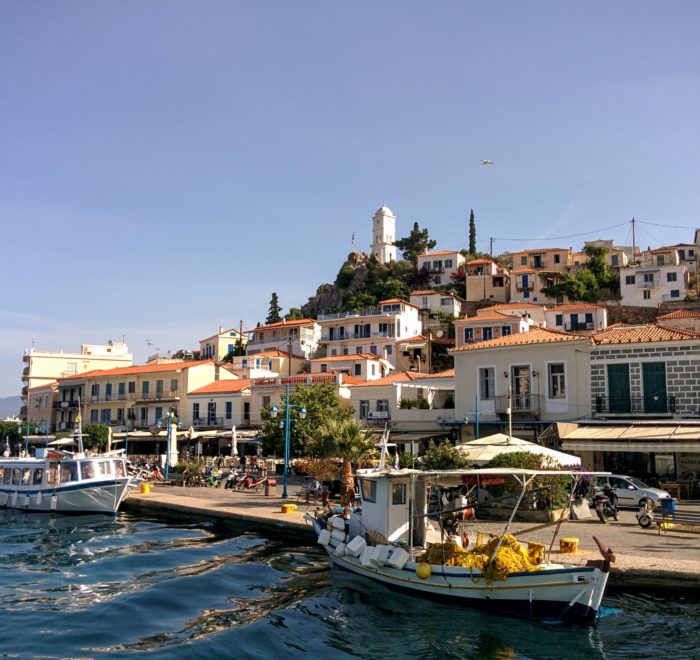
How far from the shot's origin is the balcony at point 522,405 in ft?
118

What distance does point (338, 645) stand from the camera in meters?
14.9

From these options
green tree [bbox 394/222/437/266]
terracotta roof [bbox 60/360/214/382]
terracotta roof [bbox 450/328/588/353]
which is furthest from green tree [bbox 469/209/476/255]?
terracotta roof [bbox 450/328/588/353]

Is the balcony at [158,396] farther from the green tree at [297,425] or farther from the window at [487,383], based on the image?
the window at [487,383]

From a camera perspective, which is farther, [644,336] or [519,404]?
[519,404]

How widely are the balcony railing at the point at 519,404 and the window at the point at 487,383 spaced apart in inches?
25.0

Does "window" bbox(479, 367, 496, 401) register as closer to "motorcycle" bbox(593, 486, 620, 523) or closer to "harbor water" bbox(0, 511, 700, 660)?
"motorcycle" bbox(593, 486, 620, 523)

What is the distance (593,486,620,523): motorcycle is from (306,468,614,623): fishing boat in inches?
236

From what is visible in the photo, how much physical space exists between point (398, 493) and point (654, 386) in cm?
1919

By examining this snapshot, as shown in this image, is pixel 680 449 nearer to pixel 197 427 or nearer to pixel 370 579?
pixel 370 579

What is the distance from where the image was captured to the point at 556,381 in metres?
35.9

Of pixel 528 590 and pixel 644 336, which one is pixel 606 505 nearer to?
pixel 528 590

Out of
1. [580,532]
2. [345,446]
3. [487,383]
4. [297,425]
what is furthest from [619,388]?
[297,425]

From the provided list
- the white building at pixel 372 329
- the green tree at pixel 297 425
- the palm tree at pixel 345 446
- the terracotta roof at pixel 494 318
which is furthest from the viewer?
the white building at pixel 372 329

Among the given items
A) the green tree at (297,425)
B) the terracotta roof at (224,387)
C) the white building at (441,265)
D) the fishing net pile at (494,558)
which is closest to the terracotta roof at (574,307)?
the white building at (441,265)
